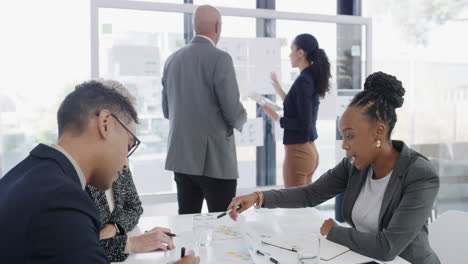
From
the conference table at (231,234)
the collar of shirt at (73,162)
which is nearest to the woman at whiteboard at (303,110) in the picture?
the conference table at (231,234)

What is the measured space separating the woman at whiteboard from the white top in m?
1.14

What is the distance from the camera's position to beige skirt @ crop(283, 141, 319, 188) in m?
2.88

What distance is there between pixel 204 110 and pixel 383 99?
1126mm

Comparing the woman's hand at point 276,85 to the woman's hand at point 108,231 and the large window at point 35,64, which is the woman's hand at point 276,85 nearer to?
the large window at point 35,64

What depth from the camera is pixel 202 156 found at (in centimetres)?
244

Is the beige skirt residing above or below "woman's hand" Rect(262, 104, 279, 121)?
below

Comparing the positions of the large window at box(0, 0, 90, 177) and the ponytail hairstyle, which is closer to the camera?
the ponytail hairstyle

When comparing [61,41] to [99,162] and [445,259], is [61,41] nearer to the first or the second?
[99,162]

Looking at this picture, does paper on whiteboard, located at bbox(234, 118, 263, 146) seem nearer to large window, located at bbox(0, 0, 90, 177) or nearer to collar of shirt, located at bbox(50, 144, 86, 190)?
large window, located at bbox(0, 0, 90, 177)

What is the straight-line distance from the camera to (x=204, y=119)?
2453 millimetres

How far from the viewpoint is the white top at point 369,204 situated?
1.63m

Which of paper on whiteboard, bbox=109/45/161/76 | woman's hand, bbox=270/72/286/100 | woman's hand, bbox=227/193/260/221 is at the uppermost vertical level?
paper on whiteboard, bbox=109/45/161/76

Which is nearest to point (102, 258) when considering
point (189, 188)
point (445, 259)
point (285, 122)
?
point (445, 259)

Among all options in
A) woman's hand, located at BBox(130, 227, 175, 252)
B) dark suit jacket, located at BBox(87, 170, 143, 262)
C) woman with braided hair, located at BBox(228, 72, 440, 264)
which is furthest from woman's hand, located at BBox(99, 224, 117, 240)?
woman with braided hair, located at BBox(228, 72, 440, 264)
